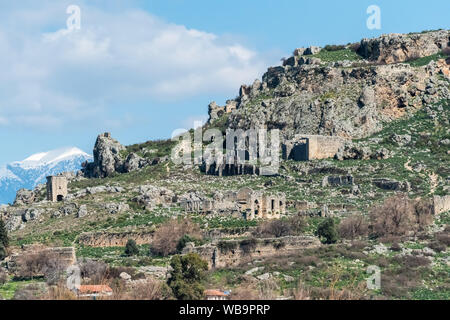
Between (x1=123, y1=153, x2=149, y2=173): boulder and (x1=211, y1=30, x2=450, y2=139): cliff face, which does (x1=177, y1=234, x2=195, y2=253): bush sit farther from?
(x1=123, y1=153, x2=149, y2=173): boulder

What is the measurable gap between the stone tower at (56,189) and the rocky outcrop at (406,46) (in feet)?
115

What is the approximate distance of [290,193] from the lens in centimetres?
7406

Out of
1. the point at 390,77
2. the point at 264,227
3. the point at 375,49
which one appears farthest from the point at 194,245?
the point at 375,49

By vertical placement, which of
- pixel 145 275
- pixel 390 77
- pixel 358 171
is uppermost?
pixel 390 77

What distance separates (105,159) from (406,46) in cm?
3270

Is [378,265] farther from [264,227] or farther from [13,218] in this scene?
[13,218]

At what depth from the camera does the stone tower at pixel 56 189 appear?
8100cm

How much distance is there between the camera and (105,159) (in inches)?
3750

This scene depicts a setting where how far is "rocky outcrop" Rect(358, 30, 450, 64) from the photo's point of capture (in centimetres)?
9512

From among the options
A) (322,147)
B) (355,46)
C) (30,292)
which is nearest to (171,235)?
(30,292)

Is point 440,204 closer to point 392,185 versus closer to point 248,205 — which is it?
point 392,185

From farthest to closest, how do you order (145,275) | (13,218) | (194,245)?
(13,218), (194,245), (145,275)
